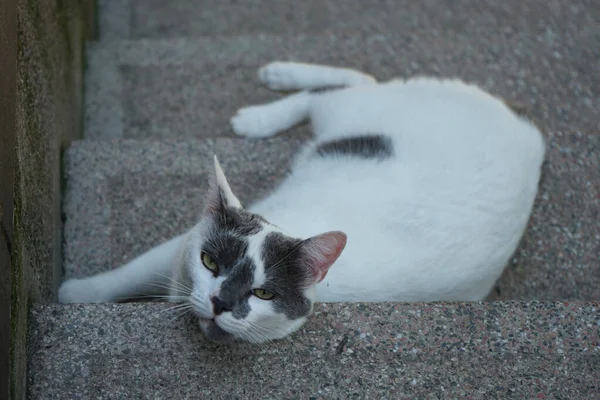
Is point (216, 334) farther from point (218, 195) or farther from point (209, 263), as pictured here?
point (218, 195)

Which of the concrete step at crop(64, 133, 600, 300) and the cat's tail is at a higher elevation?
the cat's tail

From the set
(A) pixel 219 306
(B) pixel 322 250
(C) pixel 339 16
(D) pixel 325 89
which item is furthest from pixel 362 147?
(C) pixel 339 16

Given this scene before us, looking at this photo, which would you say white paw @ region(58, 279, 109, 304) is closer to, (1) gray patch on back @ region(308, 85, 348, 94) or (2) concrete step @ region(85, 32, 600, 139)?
(2) concrete step @ region(85, 32, 600, 139)

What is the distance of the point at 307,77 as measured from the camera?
3445mm

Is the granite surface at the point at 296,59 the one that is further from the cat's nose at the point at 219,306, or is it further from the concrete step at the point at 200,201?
the cat's nose at the point at 219,306

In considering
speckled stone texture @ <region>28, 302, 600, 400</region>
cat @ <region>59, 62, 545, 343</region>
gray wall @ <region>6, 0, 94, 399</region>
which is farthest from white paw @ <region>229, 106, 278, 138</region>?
speckled stone texture @ <region>28, 302, 600, 400</region>

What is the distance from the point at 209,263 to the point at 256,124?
137 centimetres

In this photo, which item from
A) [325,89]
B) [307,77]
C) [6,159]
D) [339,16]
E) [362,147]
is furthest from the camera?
[339,16]

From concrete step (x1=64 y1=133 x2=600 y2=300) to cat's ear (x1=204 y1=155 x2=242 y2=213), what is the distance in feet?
2.22

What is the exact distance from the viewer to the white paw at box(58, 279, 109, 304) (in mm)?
2496

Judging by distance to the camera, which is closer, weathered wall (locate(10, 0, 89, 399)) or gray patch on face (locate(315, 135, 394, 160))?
weathered wall (locate(10, 0, 89, 399))

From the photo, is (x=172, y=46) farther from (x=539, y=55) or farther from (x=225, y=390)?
(x=225, y=390)

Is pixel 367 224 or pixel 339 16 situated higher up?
pixel 367 224

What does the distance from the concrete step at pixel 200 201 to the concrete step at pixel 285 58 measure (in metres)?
0.46
